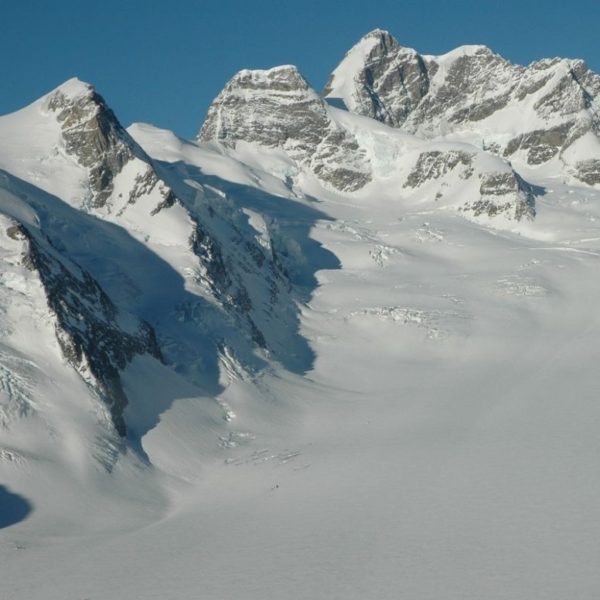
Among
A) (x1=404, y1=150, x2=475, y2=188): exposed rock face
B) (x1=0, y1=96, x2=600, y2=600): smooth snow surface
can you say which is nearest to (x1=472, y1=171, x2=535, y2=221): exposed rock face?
(x1=404, y1=150, x2=475, y2=188): exposed rock face

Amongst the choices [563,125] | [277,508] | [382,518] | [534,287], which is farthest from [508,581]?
[563,125]

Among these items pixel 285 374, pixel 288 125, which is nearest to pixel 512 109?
pixel 288 125

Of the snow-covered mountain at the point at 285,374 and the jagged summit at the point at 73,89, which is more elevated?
the jagged summit at the point at 73,89

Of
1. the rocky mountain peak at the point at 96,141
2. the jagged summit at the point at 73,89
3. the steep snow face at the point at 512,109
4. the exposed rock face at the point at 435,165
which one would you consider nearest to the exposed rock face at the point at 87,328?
the rocky mountain peak at the point at 96,141

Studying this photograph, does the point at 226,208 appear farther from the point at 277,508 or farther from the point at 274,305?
the point at 277,508

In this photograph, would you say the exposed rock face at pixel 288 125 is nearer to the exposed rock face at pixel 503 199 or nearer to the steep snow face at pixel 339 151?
the steep snow face at pixel 339 151
